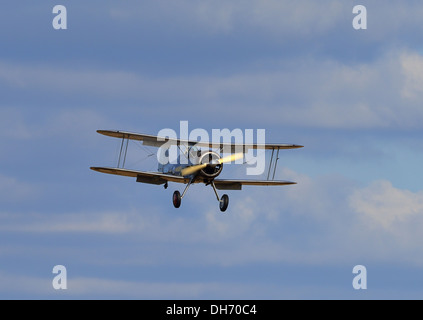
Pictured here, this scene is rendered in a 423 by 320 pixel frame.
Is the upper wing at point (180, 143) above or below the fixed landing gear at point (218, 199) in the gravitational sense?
above

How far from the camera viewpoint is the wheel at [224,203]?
47.2 metres

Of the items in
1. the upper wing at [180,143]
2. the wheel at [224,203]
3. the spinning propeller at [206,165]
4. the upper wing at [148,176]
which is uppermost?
the upper wing at [180,143]

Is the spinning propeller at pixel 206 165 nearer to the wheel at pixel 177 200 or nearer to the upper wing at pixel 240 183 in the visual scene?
the wheel at pixel 177 200

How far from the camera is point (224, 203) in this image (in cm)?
4716

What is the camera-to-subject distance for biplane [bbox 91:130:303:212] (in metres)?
46.0

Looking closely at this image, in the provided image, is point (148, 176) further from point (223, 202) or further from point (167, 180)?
point (223, 202)

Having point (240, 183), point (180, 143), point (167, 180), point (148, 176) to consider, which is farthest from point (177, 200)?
point (240, 183)

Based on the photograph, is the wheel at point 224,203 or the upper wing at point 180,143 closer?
the wheel at point 224,203

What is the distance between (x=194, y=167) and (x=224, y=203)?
2.64 m
